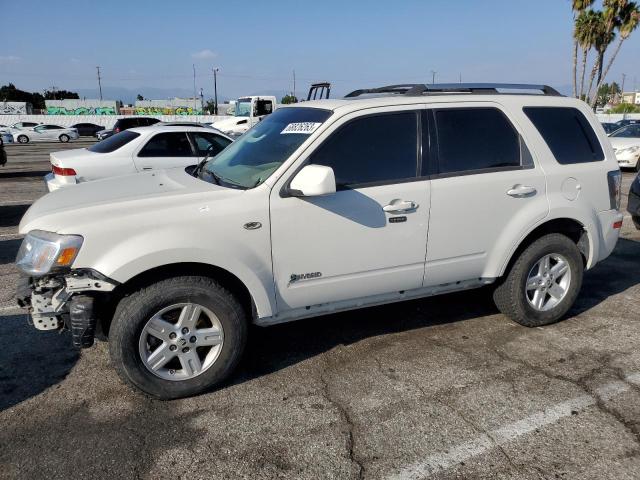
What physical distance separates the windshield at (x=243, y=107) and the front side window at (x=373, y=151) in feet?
71.1

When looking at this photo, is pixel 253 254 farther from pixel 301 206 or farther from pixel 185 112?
pixel 185 112

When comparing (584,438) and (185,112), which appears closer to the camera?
(584,438)

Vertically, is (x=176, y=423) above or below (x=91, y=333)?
below

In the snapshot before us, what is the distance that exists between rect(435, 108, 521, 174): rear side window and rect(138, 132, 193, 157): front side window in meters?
6.25

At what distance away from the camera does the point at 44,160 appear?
21.4 meters

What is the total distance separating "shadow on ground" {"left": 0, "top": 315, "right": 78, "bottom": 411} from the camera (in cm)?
350

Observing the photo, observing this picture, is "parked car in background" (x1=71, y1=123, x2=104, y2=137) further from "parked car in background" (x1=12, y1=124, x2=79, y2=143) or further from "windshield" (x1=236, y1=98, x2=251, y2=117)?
"windshield" (x1=236, y1=98, x2=251, y2=117)

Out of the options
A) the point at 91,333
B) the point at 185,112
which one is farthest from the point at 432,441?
the point at 185,112

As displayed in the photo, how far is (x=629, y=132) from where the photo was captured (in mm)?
16734

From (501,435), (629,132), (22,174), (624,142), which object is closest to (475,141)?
(501,435)

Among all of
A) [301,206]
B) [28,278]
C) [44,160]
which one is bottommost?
[44,160]

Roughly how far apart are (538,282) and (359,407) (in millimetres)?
2067

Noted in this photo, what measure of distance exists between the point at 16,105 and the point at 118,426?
6772cm

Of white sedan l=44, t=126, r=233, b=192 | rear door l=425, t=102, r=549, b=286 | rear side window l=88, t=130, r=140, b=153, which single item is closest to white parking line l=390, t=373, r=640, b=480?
rear door l=425, t=102, r=549, b=286
